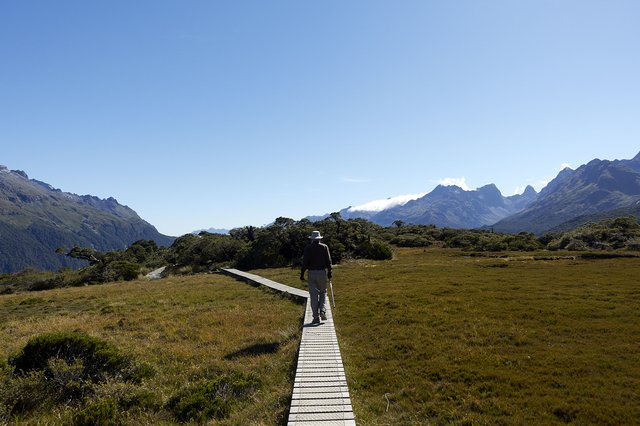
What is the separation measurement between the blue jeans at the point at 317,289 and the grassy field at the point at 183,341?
129 cm

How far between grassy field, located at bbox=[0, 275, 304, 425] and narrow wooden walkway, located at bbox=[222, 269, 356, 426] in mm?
448

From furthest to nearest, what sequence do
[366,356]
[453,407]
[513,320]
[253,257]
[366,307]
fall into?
1. [253,257]
2. [366,307]
3. [513,320]
4. [366,356]
5. [453,407]

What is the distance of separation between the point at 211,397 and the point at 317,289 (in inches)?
276

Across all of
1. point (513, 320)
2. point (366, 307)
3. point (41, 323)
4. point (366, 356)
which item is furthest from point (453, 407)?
point (41, 323)

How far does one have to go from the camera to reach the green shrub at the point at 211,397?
9.76m

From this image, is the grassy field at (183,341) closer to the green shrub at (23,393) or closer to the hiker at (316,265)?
the green shrub at (23,393)

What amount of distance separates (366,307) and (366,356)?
332 inches

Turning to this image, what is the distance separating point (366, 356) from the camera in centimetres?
1377

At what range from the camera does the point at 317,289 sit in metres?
16.8

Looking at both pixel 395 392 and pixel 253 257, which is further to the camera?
pixel 253 257

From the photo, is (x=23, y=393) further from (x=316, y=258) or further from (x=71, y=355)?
(x=316, y=258)

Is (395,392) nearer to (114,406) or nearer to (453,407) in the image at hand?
(453,407)

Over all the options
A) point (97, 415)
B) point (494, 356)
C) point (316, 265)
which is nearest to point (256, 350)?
point (316, 265)

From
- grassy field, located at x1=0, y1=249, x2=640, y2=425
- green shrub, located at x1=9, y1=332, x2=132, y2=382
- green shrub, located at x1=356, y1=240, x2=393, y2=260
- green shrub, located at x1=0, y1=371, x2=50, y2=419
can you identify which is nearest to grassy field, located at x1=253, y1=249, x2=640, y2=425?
grassy field, located at x1=0, y1=249, x2=640, y2=425
